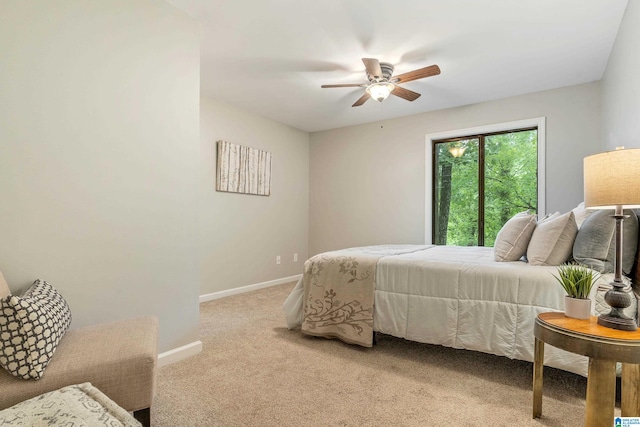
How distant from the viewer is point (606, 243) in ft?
6.20

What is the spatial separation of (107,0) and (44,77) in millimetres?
644

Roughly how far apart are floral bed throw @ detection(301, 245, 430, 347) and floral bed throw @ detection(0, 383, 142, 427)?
5.37 ft

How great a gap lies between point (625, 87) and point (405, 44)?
1609 mm

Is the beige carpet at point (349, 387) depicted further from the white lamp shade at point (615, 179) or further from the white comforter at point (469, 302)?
the white lamp shade at point (615, 179)

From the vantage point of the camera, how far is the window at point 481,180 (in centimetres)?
399

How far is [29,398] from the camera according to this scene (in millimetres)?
1222

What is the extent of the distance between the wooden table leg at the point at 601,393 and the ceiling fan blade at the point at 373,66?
7.54 ft

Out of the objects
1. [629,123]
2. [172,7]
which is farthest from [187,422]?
[629,123]

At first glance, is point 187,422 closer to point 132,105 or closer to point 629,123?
point 132,105

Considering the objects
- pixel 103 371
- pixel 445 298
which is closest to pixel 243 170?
pixel 445 298

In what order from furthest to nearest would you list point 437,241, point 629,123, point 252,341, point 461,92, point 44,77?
point 437,241 → point 461,92 → point 252,341 → point 629,123 → point 44,77

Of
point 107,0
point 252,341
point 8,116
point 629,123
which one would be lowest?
point 252,341

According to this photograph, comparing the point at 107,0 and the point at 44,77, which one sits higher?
the point at 107,0

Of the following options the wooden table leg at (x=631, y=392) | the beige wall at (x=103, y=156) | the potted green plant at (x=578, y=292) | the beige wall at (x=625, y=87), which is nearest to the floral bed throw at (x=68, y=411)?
the beige wall at (x=103, y=156)
